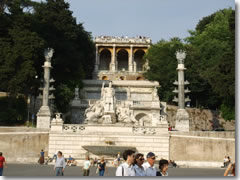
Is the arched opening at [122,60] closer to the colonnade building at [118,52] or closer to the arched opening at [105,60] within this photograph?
the colonnade building at [118,52]

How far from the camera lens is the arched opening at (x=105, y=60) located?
193ft

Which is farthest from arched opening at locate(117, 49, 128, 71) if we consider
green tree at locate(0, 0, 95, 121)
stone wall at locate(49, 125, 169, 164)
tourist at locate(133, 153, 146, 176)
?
tourist at locate(133, 153, 146, 176)

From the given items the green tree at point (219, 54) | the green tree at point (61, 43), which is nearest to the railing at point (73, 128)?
the green tree at point (61, 43)

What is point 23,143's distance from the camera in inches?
856

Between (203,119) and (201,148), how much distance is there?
42.9 feet

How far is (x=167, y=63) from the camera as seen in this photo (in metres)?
39.5

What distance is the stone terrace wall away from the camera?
2114 cm

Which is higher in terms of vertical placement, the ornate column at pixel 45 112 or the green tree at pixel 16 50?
the green tree at pixel 16 50

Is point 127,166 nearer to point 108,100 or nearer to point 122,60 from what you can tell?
point 108,100

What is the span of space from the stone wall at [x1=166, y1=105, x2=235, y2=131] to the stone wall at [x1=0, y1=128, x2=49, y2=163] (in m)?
14.6

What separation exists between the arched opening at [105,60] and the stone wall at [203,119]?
26.2 m

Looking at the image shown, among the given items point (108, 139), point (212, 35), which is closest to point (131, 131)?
point (108, 139)

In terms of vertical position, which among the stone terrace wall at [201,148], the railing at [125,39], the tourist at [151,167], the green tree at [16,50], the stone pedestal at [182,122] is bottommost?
the stone terrace wall at [201,148]

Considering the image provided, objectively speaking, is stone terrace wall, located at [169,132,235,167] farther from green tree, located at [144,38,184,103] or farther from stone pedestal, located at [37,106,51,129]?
green tree, located at [144,38,184,103]
